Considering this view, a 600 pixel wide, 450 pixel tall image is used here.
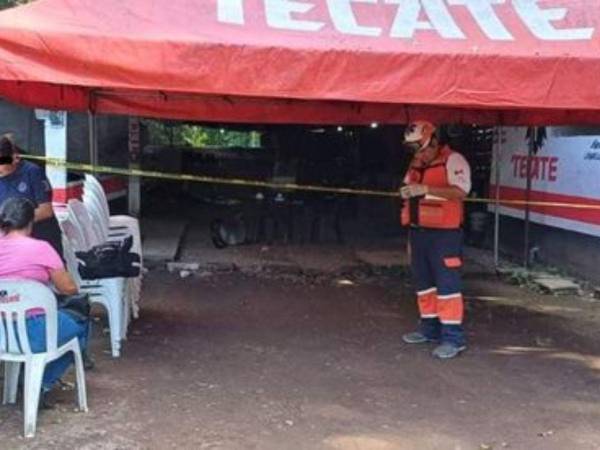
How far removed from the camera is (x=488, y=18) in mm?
5715

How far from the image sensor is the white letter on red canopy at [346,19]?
17.7ft

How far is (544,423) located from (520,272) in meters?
5.55

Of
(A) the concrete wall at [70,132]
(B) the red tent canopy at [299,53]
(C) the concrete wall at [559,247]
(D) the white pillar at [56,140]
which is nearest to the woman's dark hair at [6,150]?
(B) the red tent canopy at [299,53]

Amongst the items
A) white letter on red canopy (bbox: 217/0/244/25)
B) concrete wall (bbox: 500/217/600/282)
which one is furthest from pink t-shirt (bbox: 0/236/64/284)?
concrete wall (bbox: 500/217/600/282)

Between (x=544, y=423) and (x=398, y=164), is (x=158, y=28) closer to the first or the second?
(x=544, y=423)

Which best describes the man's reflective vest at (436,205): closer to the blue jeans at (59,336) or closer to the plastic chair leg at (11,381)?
the blue jeans at (59,336)

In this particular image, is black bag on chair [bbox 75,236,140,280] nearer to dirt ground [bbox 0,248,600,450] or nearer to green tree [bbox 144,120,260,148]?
dirt ground [bbox 0,248,600,450]

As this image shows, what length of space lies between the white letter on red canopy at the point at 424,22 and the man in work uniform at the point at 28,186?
8.75 feet

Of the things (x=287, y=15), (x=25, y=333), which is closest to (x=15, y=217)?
(x=25, y=333)

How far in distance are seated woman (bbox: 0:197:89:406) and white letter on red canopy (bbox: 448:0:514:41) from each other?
121 inches

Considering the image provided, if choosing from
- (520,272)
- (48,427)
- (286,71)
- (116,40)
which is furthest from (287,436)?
(520,272)

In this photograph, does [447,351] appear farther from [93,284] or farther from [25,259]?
[25,259]

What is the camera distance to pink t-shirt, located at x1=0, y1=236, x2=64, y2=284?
4.69 m

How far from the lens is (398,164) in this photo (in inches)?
639
